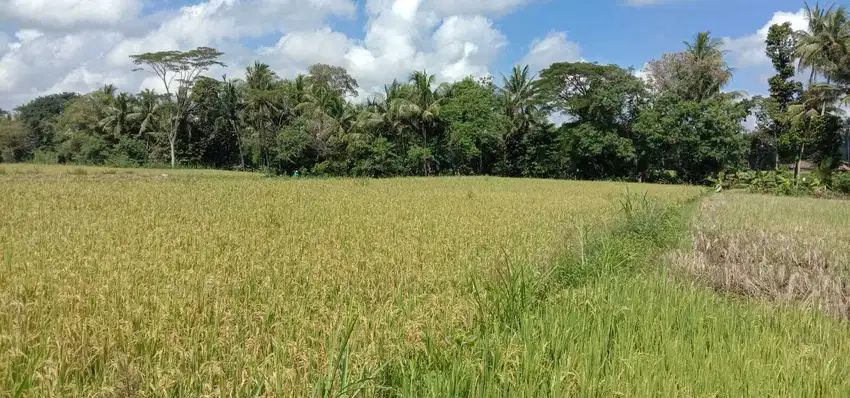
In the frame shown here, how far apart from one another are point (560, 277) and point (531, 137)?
2989cm

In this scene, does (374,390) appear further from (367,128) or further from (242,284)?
(367,128)

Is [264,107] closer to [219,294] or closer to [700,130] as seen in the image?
[700,130]

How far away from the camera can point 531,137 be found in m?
33.4

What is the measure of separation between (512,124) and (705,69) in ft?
40.3

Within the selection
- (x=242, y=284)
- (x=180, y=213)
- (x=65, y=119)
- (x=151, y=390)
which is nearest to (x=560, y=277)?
(x=242, y=284)

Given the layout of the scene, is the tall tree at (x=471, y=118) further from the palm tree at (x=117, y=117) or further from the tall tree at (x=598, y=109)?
the palm tree at (x=117, y=117)

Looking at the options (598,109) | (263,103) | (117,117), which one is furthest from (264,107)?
(598,109)

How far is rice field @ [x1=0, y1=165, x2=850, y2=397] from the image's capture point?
2.18m

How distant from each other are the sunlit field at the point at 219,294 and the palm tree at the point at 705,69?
29063 mm

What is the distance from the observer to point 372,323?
9.50ft

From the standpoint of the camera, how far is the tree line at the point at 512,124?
1140 inches

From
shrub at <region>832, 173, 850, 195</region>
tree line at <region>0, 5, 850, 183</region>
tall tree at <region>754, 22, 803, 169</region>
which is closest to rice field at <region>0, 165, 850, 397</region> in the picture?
shrub at <region>832, 173, 850, 195</region>

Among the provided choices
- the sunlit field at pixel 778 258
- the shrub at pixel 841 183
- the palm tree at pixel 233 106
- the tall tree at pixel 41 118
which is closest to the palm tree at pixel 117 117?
the palm tree at pixel 233 106

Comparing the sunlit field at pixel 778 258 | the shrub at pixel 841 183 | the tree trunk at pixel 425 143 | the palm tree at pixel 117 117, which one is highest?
the palm tree at pixel 117 117
